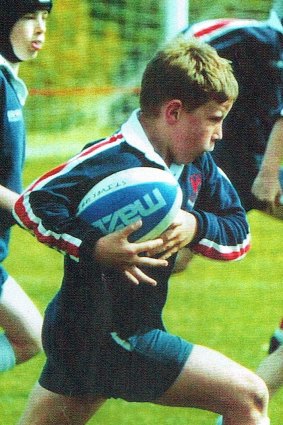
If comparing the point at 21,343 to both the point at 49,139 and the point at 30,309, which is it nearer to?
the point at 30,309

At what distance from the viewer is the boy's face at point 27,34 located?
3.17 m

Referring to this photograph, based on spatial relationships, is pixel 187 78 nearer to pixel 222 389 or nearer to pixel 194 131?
pixel 194 131

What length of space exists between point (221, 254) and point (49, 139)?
387 centimetres

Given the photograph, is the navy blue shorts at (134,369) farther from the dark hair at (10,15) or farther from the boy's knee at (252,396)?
the dark hair at (10,15)

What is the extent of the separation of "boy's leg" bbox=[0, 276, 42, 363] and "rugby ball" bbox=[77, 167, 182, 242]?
0.81 meters

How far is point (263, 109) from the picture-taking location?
140 inches

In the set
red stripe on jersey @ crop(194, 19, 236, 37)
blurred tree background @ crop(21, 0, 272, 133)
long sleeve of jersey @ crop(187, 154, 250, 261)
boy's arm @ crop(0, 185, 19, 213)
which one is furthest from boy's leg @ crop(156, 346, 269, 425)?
blurred tree background @ crop(21, 0, 272, 133)

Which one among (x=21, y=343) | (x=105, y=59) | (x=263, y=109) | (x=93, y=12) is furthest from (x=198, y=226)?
(x=105, y=59)

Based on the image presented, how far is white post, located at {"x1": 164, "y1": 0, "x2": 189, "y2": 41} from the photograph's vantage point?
4169 mm

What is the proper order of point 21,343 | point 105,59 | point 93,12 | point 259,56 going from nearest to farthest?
1. point 21,343
2. point 259,56
3. point 93,12
4. point 105,59

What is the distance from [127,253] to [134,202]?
0.11 metres

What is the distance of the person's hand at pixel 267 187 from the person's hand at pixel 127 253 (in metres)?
1.09

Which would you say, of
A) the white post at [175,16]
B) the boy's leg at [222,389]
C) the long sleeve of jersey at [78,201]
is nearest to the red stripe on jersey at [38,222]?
the long sleeve of jersey at [78,201]

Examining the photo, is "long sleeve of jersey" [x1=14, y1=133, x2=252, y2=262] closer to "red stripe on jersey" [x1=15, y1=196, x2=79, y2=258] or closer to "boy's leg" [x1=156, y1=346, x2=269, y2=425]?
"red stripe on jersey" [x1=15, y1=196, x2=79, y2=258]
